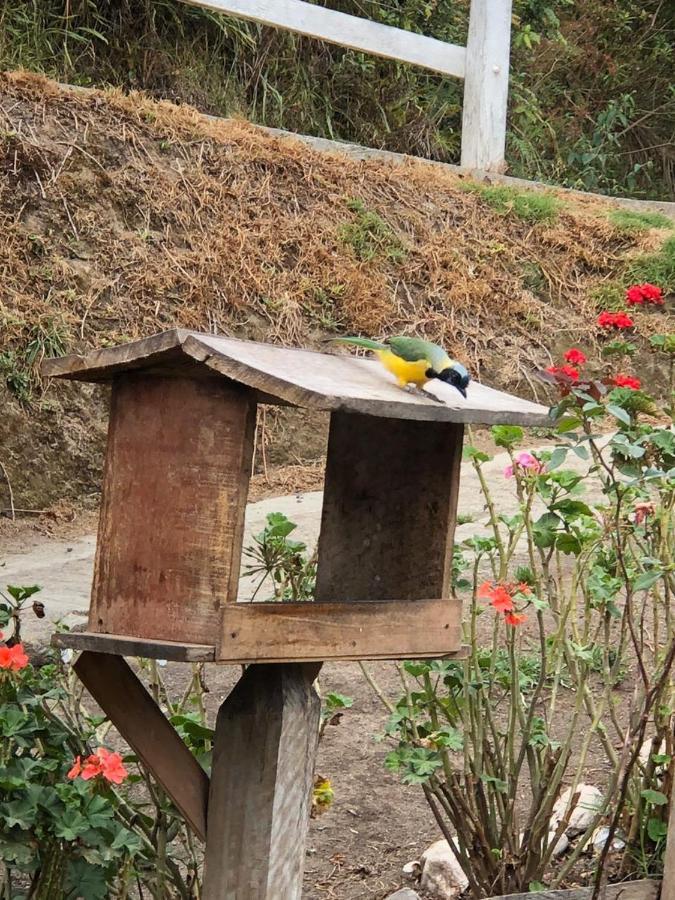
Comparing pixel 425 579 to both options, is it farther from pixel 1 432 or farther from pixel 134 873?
pixel 1 432

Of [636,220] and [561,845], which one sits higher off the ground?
[636,220]

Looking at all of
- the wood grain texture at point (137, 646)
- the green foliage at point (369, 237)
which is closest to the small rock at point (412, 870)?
the wood grain texture at point (137, 646)

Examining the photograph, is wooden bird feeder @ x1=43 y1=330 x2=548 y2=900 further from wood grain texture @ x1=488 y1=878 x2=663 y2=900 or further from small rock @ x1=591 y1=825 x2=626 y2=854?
small rock @ x1=591 y1=825 x2=626 y2=854

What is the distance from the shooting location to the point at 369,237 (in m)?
7.66

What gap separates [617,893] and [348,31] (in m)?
6.47

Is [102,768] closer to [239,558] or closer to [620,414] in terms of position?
[239,558]

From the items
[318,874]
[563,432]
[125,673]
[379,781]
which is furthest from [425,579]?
[379,781]

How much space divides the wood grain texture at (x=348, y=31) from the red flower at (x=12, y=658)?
19.3ft

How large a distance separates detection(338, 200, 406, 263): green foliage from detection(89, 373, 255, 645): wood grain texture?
18.2ft

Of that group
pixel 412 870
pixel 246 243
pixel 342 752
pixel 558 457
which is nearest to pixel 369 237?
pixel 246 243

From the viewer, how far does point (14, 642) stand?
242 centimetres

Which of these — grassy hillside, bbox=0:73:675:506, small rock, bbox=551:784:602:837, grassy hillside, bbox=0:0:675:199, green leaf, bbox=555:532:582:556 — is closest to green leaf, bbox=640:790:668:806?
small rock, bbox=551:784:602:837

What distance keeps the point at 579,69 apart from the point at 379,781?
1038 cm

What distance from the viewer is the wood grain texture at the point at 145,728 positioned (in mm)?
2193
